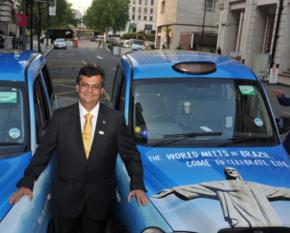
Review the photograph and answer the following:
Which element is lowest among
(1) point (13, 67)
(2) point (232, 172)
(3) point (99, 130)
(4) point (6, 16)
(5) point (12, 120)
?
(4) point (6, 16)

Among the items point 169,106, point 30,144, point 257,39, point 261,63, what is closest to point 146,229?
point 30,144

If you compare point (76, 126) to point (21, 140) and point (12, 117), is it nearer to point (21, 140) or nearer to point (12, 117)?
point (21, 140)

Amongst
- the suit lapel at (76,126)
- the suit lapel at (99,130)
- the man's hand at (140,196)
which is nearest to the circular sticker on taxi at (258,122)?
the man's hand at (140,196)

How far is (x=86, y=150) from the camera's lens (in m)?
2.94

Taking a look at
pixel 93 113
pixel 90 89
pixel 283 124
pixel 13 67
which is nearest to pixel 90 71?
pixel 90 89

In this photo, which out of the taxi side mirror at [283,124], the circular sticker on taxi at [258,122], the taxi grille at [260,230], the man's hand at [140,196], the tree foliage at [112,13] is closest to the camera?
the taxi grille at [260,230]

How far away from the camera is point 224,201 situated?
2.81 metres

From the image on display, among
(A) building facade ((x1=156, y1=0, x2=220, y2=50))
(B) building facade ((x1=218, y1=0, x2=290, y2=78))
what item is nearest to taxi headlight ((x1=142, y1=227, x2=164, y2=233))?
(B) building facade ((x1=218, y1=0, x2=290, y2=78))

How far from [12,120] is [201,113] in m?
1.65

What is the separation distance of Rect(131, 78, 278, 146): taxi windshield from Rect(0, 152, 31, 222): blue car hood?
1000 mm

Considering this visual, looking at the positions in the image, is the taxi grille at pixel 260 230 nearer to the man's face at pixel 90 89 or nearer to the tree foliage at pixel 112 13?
the man's face at pixel 90 89

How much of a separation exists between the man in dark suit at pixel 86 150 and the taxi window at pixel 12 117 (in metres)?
0.66

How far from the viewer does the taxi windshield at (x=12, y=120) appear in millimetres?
3496

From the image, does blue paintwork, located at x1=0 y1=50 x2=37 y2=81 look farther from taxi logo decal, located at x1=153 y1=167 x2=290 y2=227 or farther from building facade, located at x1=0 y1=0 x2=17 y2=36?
building facade, located at x1=0 y1=0 x2=17 y2=36
